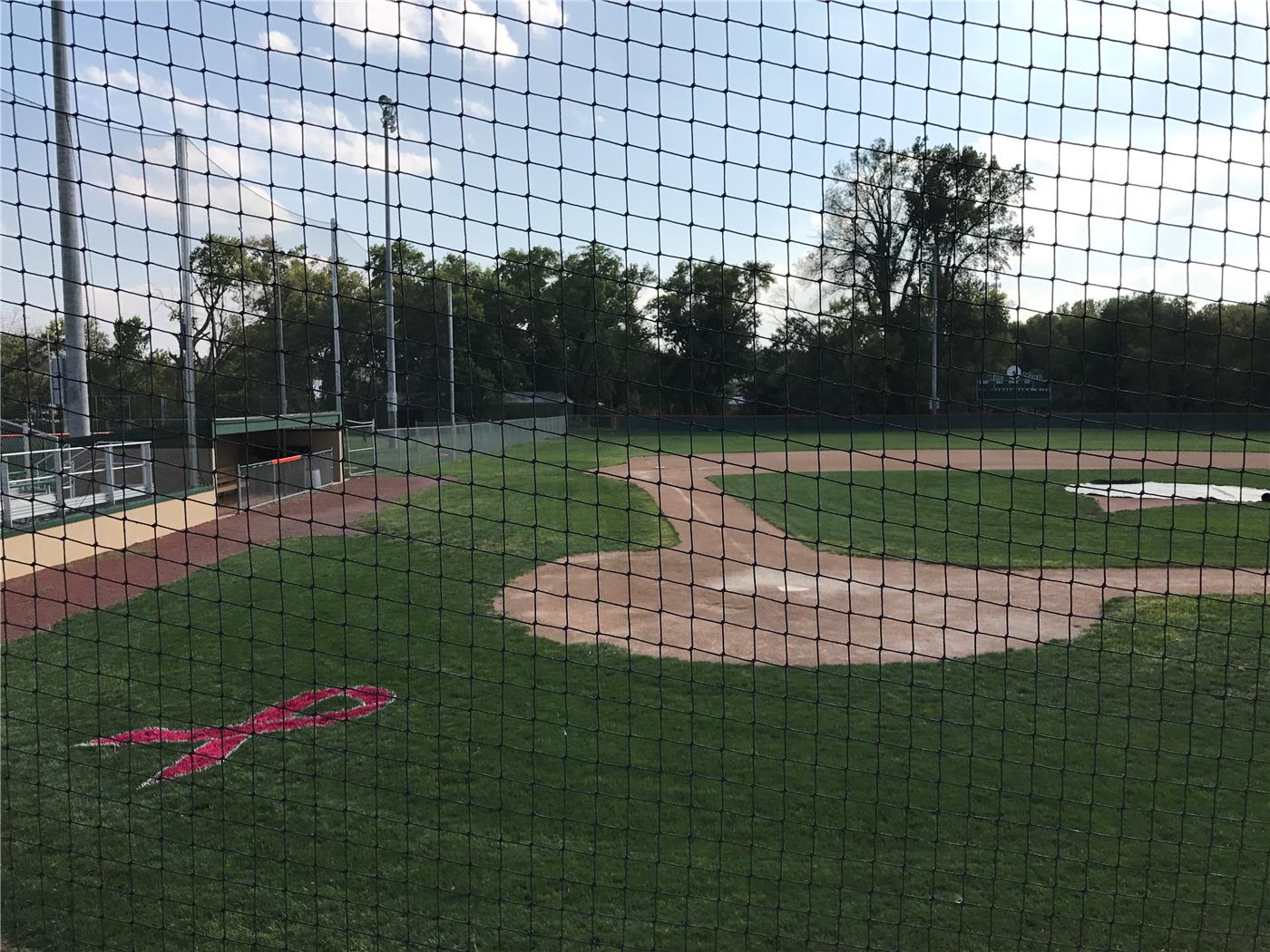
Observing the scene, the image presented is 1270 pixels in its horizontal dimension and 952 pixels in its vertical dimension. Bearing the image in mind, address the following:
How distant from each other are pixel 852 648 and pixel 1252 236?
383 cm

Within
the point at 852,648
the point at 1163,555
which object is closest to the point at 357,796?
the point at 852,648

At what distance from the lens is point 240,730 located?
508 centimetres

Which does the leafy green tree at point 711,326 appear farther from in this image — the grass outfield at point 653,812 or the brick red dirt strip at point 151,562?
the brick red dirt strip at point 151,562

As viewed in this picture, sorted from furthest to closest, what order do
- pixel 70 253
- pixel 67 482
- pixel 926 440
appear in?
pixel 926 440
pixel 67 482
pixel 70 253

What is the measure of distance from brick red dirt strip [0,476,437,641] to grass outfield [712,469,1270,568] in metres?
4.30

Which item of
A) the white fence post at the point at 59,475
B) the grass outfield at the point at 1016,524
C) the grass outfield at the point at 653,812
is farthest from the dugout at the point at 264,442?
the grass outfield at the point at 653,812

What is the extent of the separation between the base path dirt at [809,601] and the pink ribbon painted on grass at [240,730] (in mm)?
1153

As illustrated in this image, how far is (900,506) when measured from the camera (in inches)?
591

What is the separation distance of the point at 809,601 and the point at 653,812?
4.60 metres

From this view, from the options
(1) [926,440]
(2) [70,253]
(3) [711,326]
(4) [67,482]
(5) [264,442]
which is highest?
→ (2) [70,253]

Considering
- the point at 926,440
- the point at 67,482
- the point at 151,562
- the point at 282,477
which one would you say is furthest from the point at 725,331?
the point at 926,440

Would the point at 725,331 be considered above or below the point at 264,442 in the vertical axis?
above

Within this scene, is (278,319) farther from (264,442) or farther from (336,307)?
(264,442)

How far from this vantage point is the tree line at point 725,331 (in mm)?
4578
